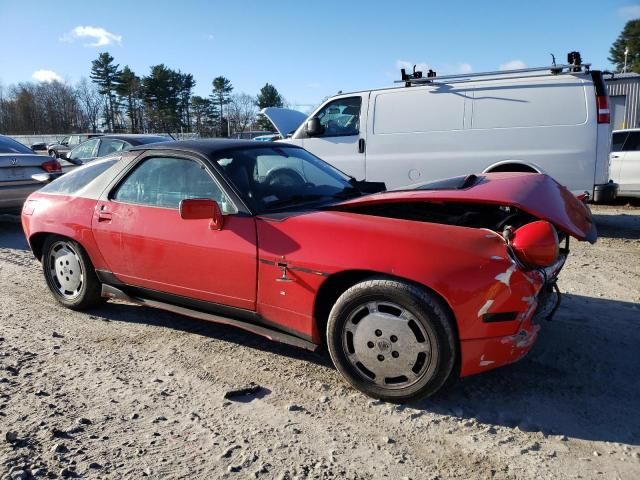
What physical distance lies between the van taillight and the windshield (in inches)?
172

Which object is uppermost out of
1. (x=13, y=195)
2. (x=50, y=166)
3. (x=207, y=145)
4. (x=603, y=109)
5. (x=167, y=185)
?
(x=603, y=109)

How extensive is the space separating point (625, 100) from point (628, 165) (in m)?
12.2

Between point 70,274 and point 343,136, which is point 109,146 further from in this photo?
point 70,274

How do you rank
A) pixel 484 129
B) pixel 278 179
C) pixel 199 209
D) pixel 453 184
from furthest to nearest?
pixel 484 129 → pixel 278 179 → pixel 453 184 → pixel 199 209

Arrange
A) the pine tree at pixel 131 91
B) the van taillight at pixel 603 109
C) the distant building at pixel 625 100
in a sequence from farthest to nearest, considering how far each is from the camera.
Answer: the pine tree at pixel 131 91 < the distant building at pixel 625 100 < the van taillight at pixel 603 109

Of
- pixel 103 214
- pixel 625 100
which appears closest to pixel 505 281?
pixel 103 214

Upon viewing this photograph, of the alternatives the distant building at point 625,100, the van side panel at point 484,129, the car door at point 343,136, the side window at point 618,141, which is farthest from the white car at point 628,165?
the distant building at point 625,100

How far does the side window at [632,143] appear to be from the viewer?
9.49 meters

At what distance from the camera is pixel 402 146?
7.82m

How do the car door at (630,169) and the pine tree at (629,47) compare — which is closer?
the car door at (630,169)

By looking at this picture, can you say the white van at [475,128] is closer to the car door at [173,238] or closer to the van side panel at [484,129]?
the van side panel at [484,129]

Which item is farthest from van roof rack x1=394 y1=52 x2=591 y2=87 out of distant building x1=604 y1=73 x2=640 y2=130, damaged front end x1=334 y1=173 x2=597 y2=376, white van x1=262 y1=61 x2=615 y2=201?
distant building x1=604 y1=73 x2=640 y2=130

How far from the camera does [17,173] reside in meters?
7.88

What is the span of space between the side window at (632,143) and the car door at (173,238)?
8919 mm
